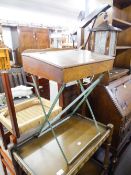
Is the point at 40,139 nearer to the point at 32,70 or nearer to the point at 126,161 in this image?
the point at 32,70

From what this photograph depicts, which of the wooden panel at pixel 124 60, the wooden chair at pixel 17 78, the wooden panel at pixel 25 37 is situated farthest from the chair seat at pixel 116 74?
the wooden panel at pixel 25 37

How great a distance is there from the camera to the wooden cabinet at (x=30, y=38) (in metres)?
3.59

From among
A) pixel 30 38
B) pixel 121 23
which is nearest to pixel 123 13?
pixel 121 23

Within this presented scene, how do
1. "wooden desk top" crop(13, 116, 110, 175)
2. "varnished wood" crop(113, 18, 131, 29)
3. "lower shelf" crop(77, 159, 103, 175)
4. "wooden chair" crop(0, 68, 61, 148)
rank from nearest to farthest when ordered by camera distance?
"wooden desk top" crop(13, 116, 110, 175)
"wooden chair" crop(0, 68, 61, 148)
"lower shelf" crop(77, 159, 103, 175)
"varnished wood" crop(113, 18, 131, 29)

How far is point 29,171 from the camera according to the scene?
0.85 m

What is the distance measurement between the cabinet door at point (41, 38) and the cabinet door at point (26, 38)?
0.14 m

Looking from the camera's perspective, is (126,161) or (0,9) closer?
(126,161)

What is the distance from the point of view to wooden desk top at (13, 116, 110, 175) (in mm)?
873

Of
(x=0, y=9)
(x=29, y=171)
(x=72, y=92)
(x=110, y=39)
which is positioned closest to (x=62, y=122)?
(x=72, y=92)

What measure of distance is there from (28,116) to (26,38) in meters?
2.97

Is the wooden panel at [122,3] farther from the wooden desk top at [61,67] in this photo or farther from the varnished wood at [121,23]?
the wooden desk top at [61,67]

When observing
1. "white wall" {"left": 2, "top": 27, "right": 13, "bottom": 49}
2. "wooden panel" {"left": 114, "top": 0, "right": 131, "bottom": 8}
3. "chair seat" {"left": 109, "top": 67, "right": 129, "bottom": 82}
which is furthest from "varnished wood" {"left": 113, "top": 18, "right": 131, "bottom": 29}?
"white wall" {"left": 2, "top": 27, "right": 13, "bottom": 49}

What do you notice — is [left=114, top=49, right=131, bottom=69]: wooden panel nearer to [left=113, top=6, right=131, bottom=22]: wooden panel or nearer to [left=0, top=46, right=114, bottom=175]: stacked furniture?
[left=113, top=6, right=131, bottom=22]: wooden panel

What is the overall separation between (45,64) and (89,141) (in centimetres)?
69
